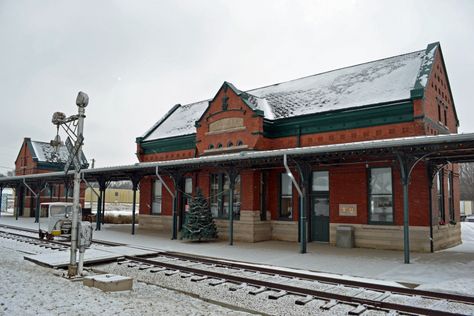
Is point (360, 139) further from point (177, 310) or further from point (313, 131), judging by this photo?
point (177, 310)

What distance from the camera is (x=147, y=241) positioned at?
19047 mm

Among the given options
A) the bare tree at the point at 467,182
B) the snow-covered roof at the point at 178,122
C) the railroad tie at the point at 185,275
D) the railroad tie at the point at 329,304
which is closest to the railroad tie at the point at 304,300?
the railroad tie at the point at 329,304

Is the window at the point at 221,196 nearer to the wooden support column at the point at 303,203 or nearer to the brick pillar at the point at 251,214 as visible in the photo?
the brick pillar at the point at 251,214

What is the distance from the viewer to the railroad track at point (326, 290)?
25.0ft

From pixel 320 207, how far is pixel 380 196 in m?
3.06

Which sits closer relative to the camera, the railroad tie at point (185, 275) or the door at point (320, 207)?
the railroad tie at point (185, 275)

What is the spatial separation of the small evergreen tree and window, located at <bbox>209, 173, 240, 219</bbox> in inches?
63.7

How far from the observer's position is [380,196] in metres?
16.7

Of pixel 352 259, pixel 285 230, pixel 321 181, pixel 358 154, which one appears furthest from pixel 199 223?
pixel 358 154

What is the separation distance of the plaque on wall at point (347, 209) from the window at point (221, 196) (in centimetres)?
546

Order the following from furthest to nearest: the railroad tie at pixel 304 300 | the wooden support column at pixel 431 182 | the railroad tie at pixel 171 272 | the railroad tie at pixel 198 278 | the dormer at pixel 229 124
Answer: the dormer at pixel 229 124, the wooden support column at pixel 431 182, the railroad tie at pixel 171 272, the railroad tie at pixel 198 278, the railroad tie at pixel 304 300

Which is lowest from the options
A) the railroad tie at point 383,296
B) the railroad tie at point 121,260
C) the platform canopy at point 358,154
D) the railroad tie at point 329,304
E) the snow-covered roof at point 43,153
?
the railroad tie at point 121,260

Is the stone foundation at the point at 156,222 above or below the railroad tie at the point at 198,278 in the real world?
above

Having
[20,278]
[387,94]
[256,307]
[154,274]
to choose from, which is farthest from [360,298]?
[387,94]
